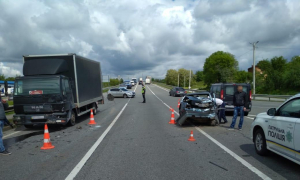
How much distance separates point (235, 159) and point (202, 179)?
5.39ft

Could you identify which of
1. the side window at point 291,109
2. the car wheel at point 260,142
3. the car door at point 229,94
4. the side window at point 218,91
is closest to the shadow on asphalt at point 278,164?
the car wheel at point 260,142

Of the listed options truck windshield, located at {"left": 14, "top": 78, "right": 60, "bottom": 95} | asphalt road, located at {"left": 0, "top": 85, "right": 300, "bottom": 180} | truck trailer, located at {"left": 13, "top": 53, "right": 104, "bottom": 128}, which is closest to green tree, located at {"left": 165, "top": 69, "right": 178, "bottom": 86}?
truck trailer, located at {"left": 13, "top": 53, "right": 104, "bottom": 128}

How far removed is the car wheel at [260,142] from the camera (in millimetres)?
6043

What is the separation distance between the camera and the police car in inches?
189

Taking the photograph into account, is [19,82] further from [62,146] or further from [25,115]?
[62,146]

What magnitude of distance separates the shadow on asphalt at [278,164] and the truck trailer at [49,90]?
7168 mm

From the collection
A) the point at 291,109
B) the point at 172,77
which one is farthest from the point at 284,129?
the point at 172,77

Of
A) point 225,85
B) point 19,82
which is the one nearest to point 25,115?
point 19,82

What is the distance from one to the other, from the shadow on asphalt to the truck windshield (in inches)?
297

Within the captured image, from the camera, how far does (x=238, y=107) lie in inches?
390

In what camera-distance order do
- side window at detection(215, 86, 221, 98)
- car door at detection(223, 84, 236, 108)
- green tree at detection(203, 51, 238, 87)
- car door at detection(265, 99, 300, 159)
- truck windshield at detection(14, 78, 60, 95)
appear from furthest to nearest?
green tree at detection(203, 51, 238, 87)
side window at detection(215, 86, 221, 98)
car door at detection(223, 84, 236, 108)
truck windshield at detection(14, 78, 60, 95)
car door at detection(265, 99, 300, 159)

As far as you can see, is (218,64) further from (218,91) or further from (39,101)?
(39,101)

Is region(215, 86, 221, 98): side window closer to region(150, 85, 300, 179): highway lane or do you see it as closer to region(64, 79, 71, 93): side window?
region(150, 85, 300, 179): highway lane

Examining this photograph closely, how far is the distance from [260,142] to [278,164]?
77 centimetres
